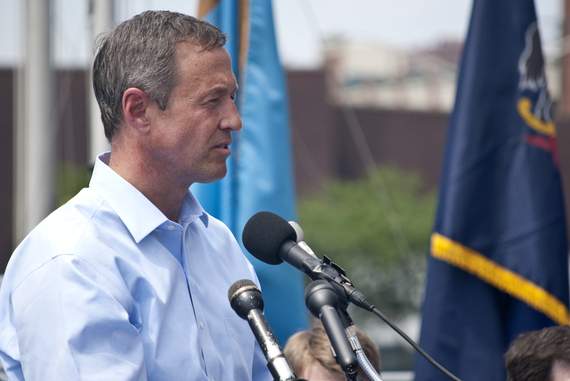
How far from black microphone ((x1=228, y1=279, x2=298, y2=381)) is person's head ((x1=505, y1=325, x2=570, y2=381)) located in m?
1.18

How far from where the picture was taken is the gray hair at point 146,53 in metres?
1.25

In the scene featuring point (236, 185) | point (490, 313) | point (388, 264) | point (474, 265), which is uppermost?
point (236, 185)

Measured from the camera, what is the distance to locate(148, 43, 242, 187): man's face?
1256 mm

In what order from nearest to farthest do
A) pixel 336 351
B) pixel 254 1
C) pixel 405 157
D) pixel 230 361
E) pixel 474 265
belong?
pixel 336 351 → pixel 230 361 → pixel 474 265 → pixel 254 1 → pixel 405 157

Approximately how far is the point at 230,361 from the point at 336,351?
384 millimetres

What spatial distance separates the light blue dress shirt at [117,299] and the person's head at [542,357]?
3.05 feet

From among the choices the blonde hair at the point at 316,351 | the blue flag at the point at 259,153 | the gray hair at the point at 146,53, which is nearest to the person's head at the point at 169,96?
the gray hair at the point at 146,53

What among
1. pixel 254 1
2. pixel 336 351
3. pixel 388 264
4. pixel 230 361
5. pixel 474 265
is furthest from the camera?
pixel 388 264

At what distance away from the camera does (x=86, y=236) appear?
44.7 inches

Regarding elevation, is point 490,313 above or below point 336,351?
below

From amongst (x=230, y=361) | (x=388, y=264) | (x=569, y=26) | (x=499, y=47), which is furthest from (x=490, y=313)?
(x=569, y=26)

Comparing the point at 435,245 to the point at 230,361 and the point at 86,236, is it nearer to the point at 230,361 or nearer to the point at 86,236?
the point at 230,361

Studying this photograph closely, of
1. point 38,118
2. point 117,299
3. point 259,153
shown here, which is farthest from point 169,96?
point 38,118

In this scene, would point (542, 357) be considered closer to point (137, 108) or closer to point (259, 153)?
point (137, 108)
